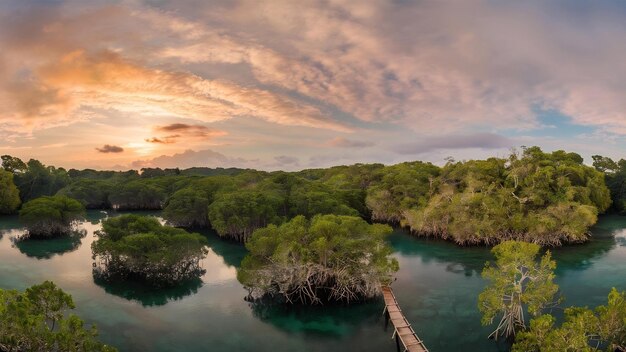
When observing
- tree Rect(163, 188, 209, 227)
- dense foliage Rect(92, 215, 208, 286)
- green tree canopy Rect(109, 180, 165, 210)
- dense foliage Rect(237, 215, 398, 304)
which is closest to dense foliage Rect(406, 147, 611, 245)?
dense foliage Rect(237, 215, 398, 304)

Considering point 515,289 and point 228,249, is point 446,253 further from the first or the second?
point 228,249

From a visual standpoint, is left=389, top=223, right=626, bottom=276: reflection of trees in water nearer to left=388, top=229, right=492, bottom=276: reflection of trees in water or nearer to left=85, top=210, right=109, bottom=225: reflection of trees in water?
left=388, top=229, right=492, bottom=276: reflection of trees in water

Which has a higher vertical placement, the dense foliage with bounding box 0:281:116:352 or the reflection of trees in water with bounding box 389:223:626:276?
the dense foliage with bounding box 0:281:116:352

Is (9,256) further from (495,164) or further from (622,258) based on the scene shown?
(622,258)

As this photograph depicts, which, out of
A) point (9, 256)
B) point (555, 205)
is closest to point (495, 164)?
point (555, 205)

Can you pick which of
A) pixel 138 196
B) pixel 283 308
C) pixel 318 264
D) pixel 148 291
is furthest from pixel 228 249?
pixel 138 196

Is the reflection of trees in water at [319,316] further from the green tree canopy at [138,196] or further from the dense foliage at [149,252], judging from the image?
the green tree canopy at [138,196]

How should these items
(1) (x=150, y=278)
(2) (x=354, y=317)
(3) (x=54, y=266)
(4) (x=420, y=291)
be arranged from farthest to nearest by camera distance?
(3) (x=54, y=266), (1) (x=150, y=278), (4) (x=420, y=291), (2) (x=354, y=317)
